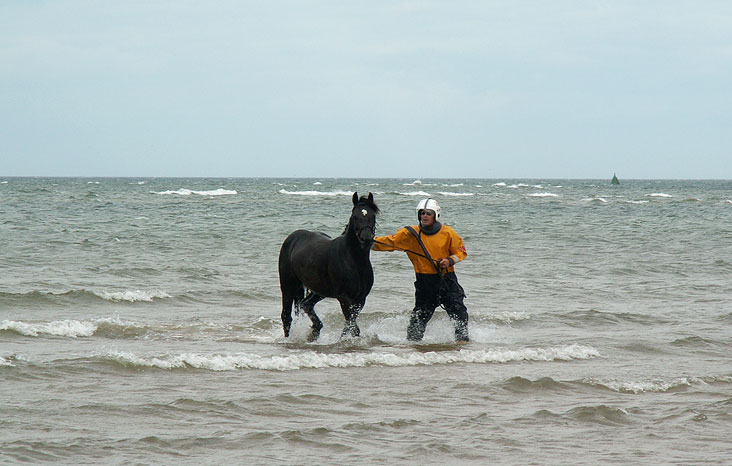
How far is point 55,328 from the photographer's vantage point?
32.6ft

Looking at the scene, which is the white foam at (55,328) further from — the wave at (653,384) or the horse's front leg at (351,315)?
the wave at (653,384)

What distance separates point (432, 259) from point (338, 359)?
168cm

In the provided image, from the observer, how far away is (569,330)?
1091 cm

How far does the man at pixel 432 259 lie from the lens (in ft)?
30.3

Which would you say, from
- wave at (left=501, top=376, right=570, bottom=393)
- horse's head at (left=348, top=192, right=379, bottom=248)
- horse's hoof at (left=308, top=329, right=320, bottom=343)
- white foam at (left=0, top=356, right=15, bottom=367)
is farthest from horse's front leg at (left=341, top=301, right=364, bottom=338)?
white foam at (left=0, top=356, right=15, bottom=367)

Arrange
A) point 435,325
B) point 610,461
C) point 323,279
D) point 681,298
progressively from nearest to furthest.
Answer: point 610,461, point 323,279, point 435,325, point 681,298

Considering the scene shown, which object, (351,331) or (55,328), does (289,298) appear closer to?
(351,331)

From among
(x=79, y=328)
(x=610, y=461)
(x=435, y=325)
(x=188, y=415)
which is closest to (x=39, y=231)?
(x=79, y=328)

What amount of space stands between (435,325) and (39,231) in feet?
56.5

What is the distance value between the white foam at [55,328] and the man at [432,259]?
3679 mm

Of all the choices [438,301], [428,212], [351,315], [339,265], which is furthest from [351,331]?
[428,212]

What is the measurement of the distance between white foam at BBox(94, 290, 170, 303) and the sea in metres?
0.03

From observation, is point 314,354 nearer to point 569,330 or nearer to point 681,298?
point 569,330

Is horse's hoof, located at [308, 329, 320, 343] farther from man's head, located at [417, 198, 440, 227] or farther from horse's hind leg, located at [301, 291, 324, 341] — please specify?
man's head, located at [417, 198, 440, 227]
